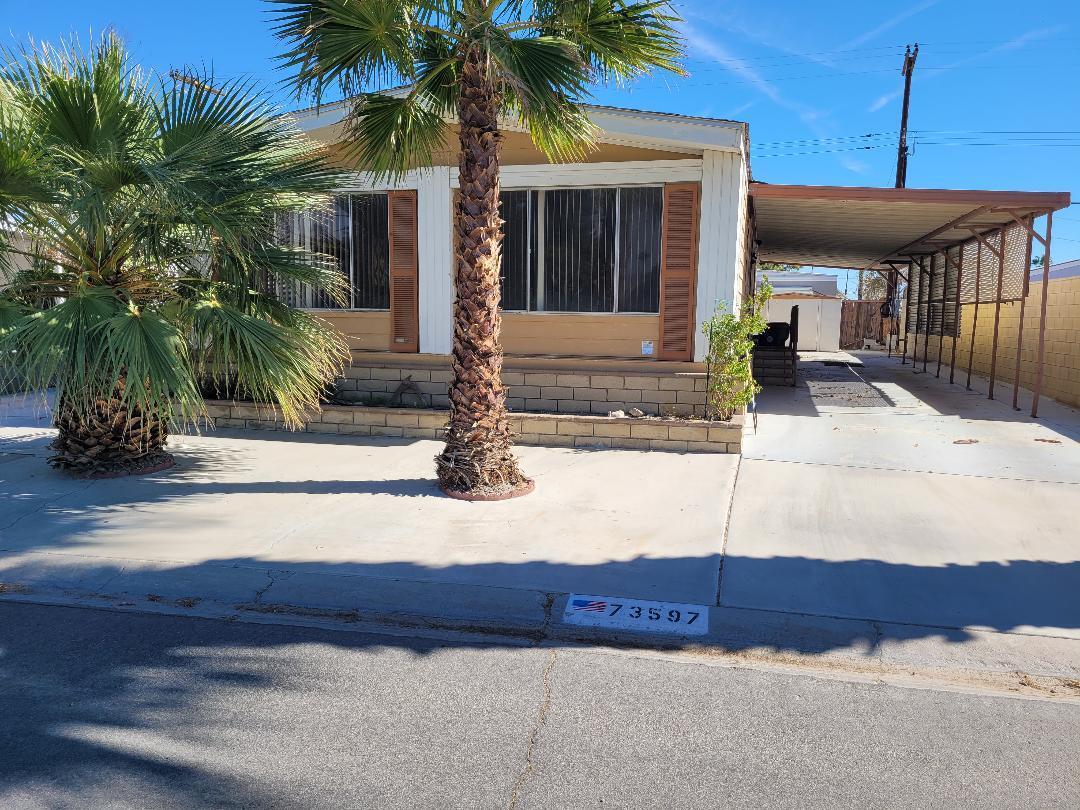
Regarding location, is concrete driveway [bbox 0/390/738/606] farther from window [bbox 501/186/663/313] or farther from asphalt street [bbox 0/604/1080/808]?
window [bbox 501/186/663/313]

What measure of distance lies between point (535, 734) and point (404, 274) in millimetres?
8159

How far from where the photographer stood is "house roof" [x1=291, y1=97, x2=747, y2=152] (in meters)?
8.82

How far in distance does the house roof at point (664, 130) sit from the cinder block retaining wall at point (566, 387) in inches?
106

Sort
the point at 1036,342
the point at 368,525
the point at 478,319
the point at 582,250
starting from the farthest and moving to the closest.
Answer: the point at 1036,342, the point at 582,250, the point at 478,319, the point at 368,525

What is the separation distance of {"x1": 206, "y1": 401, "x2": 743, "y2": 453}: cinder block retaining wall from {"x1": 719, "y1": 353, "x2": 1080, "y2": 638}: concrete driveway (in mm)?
526

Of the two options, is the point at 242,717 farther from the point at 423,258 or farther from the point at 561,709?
the point at 423,258

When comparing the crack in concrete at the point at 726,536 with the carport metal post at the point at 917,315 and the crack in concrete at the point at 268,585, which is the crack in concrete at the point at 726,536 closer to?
the crack in concrete at the point at 268,585

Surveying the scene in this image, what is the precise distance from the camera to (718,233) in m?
9.34

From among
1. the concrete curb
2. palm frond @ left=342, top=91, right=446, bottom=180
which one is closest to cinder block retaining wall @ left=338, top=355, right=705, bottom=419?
palm frond @ left=342, top=91, right=446, bottom=180

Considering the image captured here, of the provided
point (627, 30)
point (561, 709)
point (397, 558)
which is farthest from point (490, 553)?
point (627, 30)

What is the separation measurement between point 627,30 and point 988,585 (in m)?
5.14

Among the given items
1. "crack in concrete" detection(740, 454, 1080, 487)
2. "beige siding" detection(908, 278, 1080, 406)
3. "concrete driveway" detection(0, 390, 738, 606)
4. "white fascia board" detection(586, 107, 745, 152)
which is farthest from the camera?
"beige siding" detection(908, 278, 1080, 406)

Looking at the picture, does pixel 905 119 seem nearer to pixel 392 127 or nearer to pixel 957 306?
pixel 957 306

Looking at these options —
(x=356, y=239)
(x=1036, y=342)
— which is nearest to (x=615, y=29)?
(x=356, y=239)
